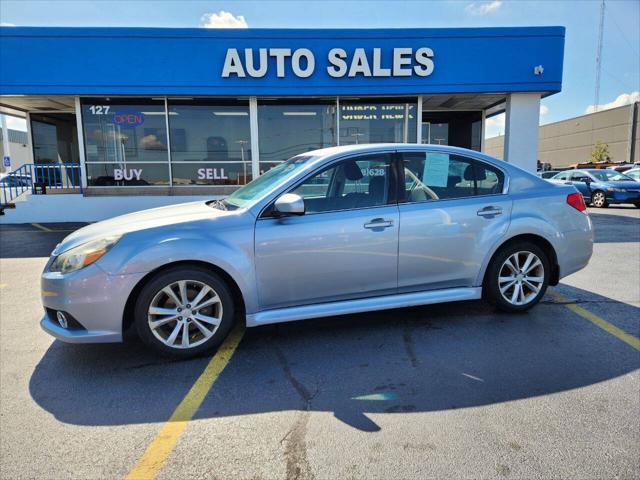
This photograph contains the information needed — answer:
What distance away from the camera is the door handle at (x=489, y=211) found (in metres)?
4.18

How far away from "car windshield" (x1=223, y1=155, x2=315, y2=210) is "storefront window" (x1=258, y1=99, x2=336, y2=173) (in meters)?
9.00

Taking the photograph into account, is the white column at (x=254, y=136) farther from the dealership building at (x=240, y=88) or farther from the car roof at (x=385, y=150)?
the car roof at (x=385, y=150)

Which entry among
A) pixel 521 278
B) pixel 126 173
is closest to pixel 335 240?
pixel 521 278

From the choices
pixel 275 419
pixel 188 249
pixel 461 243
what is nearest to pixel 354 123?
pixel 461 243

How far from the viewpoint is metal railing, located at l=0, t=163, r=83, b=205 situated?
13.1 meters

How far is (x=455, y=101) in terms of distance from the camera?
14.6 m

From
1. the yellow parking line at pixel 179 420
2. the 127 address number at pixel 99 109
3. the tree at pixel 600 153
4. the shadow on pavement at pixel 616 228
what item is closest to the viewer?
the yellow parking line at pixel 179 420

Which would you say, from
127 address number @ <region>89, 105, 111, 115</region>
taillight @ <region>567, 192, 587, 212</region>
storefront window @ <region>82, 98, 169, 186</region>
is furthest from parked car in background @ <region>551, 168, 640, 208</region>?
127 address number @ <region>89, 105, 111, 115</region>

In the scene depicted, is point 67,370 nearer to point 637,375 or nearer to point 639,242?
point 637,375

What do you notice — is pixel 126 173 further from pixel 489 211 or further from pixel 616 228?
pixel 616 228

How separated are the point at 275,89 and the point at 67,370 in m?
10.2

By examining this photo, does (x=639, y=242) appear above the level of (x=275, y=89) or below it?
below

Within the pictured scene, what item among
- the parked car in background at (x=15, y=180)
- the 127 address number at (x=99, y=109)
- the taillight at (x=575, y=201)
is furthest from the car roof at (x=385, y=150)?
the parked car in background at (x=15, y=180)

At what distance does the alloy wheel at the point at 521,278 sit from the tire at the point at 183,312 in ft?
8.76
